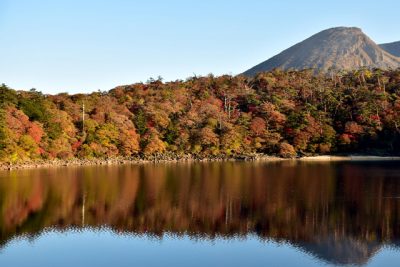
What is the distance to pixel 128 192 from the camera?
29844mm

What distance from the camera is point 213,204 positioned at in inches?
1021

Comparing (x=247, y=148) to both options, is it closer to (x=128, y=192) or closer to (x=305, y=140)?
(x=305, y=140)

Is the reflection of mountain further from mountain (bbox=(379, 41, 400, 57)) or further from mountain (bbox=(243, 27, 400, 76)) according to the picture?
mountain (bbox=(379, 41, 400, 57))

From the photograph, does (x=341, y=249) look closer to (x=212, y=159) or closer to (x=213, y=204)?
(x=213, y=204)

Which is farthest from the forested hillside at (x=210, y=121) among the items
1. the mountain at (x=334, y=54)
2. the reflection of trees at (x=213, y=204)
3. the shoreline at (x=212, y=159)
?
the mountain at (x=334, y=54)

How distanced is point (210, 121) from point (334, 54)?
8292 cm

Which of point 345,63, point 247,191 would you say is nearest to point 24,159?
point 247,191

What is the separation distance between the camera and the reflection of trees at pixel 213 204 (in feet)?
68.0

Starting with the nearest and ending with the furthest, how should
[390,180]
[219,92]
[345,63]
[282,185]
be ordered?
1. [282,185]
2. [390,180]
3. [219,92]
4. [345,63]

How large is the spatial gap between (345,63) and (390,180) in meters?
96.4

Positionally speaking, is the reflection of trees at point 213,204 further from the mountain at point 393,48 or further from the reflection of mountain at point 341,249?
the mountain at point 393,48

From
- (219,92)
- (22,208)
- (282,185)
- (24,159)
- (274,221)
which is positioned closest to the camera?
(274,221)

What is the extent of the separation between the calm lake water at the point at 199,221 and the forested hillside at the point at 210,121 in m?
16.0

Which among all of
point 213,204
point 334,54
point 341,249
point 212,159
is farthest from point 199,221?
point 334,54
